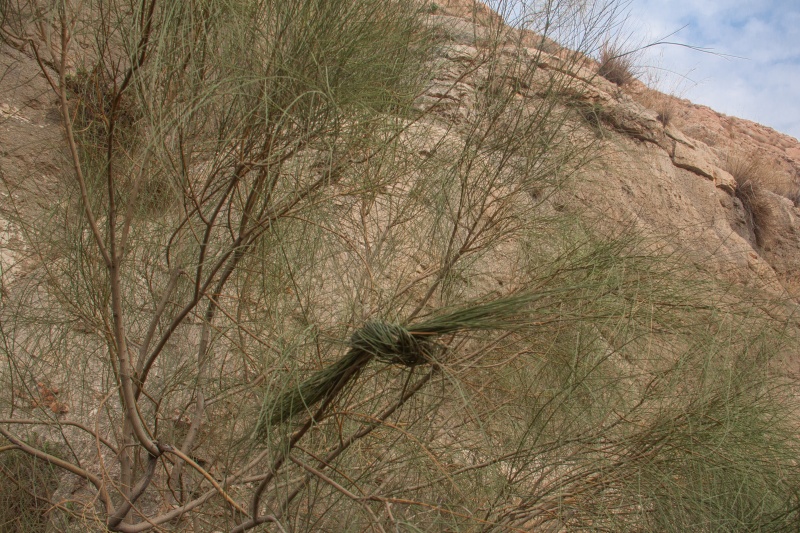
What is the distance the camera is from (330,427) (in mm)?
1867

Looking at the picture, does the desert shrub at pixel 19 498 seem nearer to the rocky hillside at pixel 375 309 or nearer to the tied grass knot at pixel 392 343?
the rocky hillside at pixel 375 309

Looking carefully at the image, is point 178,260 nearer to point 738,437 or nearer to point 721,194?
point 738,437

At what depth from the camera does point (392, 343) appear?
1.15m

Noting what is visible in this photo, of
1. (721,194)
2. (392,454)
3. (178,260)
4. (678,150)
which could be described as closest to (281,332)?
Answer: (178,260)

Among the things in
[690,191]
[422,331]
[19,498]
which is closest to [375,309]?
[422,331]

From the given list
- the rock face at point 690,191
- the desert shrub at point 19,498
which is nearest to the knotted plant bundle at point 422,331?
the desert shrub at point 19,498

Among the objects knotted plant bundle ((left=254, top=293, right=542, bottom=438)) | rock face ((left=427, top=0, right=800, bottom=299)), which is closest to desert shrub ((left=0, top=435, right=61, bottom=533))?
knotted plant bundle ((left=254, top=293, right=542, bottom=438))

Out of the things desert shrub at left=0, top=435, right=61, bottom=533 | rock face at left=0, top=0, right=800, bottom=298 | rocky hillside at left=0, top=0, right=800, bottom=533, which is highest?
rock face at left=0, top=0, right=800, bottom=298

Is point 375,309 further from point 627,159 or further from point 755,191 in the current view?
point 755,191

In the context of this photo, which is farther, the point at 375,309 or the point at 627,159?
the point at 627,159

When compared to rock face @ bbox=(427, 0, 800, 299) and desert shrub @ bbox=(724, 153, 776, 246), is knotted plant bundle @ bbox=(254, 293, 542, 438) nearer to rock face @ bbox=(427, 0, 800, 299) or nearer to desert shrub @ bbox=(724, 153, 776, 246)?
rock face @ bbox=(427, 0, 800, 299)

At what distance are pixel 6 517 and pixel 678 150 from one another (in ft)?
18.4

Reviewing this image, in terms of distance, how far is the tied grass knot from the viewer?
3.75ft

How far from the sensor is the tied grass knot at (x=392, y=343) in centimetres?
114
